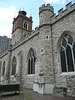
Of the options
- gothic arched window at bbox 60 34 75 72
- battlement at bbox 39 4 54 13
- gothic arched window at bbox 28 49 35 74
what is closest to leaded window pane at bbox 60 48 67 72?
gothic arched window at bbox 60 34 75 72

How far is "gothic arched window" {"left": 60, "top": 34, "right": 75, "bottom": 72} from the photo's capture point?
7.00 meters

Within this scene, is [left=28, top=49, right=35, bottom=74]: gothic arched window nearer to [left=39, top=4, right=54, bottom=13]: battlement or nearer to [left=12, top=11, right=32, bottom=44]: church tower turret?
[left=39, top=4, right=54, bottom=13]: battlement

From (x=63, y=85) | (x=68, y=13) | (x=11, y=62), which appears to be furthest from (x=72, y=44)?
(x=11, y=62)

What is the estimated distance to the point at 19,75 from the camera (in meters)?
12.1

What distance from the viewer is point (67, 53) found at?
750cm

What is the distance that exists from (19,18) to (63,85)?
68.4ft

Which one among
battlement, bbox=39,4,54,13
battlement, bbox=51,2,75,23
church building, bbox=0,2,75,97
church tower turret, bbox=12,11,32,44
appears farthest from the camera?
church tower turret, bbox=12,11,32,44

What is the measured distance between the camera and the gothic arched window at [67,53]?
7.00 m

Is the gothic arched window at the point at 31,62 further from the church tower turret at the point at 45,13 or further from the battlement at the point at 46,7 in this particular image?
the battlement at the point at 46,7

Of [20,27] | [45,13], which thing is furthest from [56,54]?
[20,27]

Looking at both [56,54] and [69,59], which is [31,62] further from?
[69,59]

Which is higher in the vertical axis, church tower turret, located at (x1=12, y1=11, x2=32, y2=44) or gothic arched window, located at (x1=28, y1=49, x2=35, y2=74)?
church tower turret, located at (x1=12, y1=11, x2=32, y2=44)

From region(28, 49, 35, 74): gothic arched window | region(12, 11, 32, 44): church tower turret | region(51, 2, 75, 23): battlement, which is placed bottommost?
region(28, 49, 35, 74): gothic arched window

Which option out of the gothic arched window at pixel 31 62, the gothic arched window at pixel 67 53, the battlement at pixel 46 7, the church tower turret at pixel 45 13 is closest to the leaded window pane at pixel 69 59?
the gothic arched window at pixel 67 53
